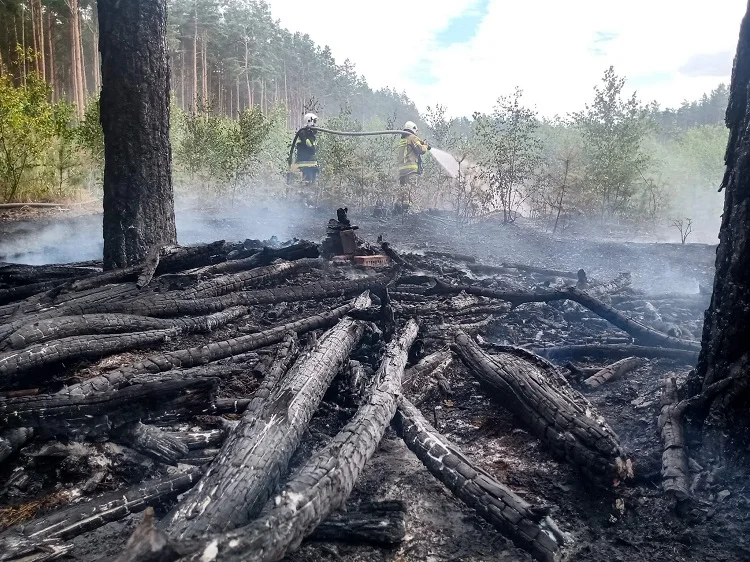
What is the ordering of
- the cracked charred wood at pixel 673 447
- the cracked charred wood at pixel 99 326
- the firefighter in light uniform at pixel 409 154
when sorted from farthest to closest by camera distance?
the firefighter in light uniform at pixel 409 154 < the cracked charred wood at pixel 99 326 < the cracked charred wood at pixel 673 447

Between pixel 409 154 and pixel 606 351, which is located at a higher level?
pixel 409 154

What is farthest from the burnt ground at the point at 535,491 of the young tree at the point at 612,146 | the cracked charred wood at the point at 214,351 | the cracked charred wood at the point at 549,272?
the young tree at the point at 612,146

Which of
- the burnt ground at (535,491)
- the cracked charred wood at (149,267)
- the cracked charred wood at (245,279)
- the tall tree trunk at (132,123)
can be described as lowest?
the burnt ground at (535,491)

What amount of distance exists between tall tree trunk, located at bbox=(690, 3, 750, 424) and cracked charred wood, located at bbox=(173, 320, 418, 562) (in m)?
1.75

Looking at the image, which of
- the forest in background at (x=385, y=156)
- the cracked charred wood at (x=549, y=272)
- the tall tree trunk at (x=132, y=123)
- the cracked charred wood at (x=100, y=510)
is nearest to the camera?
the cracked charred wood at (x=100, y=510)

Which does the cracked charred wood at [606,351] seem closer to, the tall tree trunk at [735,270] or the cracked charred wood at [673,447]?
the cracked charred wood at [673,447]

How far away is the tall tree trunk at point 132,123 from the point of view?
16.1 feet

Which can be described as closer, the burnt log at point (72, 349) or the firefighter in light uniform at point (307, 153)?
the burnt log at point (72, 349)

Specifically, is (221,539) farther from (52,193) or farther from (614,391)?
(52,193)

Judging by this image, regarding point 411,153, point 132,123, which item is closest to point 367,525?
point 132,123

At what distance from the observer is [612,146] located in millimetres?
15797

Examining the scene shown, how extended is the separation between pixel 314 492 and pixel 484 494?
2.52 ft

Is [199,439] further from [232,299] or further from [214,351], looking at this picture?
[232,299]

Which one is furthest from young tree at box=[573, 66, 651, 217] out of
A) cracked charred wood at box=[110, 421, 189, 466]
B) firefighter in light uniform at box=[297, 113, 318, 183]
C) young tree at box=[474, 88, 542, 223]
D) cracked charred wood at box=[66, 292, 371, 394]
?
cracked charred wood at box=[110, 421, 189, 466]
